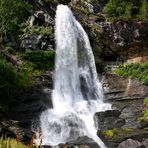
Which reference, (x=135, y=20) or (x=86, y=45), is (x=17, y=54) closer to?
(x=86, y=45)

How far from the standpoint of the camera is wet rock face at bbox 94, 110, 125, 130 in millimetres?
22036

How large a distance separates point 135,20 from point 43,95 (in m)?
12.6

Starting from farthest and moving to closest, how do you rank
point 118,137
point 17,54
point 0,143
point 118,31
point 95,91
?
point 118,31 < point 17,54 < point 95,91 < point 118,137 < point 0,143

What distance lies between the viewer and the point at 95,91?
2864 cm

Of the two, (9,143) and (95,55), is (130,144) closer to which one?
(9,143)

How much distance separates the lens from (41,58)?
101 feet

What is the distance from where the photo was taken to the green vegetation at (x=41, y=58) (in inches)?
1195

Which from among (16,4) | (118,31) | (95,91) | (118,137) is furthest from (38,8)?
(118,137)

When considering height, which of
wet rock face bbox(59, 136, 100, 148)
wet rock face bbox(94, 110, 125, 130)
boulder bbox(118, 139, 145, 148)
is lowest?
boulder bbox(118, 139, 145, 148)

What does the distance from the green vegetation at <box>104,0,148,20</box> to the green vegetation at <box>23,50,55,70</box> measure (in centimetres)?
685

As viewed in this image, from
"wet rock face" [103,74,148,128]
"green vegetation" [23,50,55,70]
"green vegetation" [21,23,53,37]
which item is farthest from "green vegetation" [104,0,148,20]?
"green vegetation" [23,50,55,70]

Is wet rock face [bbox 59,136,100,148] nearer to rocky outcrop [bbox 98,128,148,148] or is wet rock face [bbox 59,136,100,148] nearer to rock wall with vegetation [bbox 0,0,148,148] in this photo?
rock wall with vegetation [bbox 0,0,148,148]

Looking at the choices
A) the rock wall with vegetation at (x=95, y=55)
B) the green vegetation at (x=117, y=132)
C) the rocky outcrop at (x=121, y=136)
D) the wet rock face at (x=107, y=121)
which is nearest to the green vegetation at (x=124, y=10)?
the rock wall with vegetation at (x=95, y=55)

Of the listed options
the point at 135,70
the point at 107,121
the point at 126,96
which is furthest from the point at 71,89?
the point at 107,121
